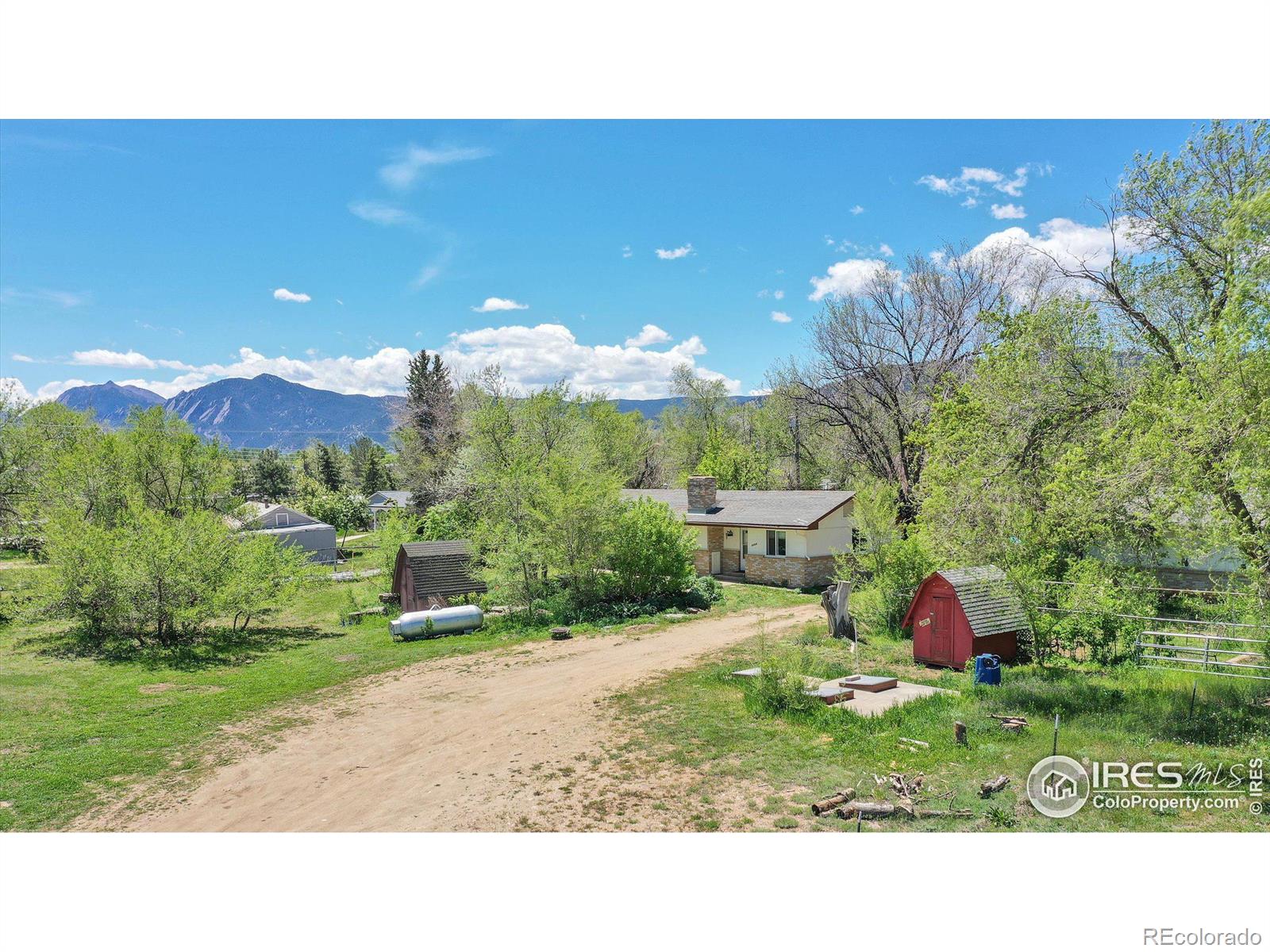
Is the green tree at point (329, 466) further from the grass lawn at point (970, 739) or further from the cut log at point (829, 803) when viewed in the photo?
the cut log at point (829, 803)

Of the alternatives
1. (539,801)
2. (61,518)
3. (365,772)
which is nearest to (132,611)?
(61,518)

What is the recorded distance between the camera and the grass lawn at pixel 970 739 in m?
6.68

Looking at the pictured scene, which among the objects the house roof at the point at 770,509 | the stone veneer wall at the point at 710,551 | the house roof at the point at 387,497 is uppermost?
the house roof at the point at 387,497

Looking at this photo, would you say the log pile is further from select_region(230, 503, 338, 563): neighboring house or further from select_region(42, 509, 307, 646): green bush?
select_region(230, 503, 338, 563): neighboring house

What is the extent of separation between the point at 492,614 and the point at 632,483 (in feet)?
93.5

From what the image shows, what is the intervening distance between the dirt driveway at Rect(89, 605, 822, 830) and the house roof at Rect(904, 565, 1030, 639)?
241 inches

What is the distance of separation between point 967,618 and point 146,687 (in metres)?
16.8

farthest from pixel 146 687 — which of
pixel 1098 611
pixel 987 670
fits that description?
pixel 1098 611

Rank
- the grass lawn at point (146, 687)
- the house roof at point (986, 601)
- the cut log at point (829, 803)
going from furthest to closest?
the house roof at point (986, 601)
the grass lawn at point (146, 687)
the cut log at point (829, 803)

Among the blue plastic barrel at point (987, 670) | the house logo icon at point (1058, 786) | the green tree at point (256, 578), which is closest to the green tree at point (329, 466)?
the green tree at point (256, 578)

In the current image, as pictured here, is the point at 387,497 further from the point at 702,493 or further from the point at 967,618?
the point at 967,618

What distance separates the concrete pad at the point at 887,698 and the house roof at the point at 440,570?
13.2 m

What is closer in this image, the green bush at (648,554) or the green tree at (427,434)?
the green bush at (648,554)

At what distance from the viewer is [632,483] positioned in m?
47.7
